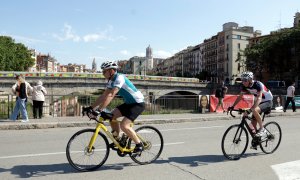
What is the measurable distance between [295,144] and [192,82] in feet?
187

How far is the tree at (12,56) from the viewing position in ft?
278

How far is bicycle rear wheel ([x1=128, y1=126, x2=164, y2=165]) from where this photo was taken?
265 inches

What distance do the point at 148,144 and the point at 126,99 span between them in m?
1.00

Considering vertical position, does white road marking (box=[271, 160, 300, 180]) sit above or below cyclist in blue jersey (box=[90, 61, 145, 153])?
below

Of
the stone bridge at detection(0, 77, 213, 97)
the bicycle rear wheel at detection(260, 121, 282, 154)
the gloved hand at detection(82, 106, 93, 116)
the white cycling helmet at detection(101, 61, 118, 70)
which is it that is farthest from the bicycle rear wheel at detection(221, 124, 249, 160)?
the stone bridge at detection(0, 77, 213, 97)

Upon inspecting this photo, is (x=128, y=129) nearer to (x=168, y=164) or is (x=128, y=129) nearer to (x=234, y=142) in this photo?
(x=168, y=164)

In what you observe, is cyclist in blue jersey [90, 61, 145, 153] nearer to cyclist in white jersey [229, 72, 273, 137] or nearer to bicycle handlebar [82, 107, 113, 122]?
bicycle handlebar [82, 107, 113, 122]

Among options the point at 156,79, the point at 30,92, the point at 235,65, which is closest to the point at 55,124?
the point at 30,92

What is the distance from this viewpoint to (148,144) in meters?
6.83

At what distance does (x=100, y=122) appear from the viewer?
615 centimetres

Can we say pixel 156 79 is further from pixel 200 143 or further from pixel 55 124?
pixel 200 143

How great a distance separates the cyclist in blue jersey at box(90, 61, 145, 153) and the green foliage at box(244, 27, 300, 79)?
62759 millimetres

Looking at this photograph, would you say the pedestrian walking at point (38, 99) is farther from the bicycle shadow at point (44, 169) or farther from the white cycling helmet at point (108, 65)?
the white cycling helmet at point (108, 65)

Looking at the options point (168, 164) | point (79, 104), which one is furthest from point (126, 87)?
point (79, 104)
